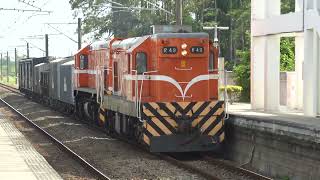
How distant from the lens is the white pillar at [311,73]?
18.5 m

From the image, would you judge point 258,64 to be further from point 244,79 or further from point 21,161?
point 21,161

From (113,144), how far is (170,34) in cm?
453

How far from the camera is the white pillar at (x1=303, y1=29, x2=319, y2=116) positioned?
18.5 meters

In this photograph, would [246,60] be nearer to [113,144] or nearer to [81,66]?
[81,66]

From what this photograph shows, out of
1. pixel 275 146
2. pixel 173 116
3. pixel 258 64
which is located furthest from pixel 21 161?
pixel 258 64

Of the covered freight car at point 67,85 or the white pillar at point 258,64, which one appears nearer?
the white pillar at point 258,64

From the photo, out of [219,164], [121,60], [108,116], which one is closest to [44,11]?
[108,116]

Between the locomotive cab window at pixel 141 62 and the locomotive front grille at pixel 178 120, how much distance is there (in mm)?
1070

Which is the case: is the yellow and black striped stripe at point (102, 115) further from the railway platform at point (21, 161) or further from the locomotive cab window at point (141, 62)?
the locomotive cab window at point (141, 62)

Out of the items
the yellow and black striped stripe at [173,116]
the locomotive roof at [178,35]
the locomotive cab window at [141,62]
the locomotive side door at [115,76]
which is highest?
the locomotive roof at [178,35]

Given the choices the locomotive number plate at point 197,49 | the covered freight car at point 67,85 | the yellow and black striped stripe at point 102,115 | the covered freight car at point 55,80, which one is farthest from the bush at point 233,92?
the locomotive number plate at point 197,49

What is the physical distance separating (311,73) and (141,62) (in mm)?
5697

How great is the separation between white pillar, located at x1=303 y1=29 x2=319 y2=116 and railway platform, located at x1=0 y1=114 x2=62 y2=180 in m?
8.29

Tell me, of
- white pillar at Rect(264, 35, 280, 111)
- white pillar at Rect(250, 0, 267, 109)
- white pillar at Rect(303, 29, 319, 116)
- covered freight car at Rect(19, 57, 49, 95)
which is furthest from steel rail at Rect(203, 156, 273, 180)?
covered freight car at Rect(19, 57, 49, 95)
